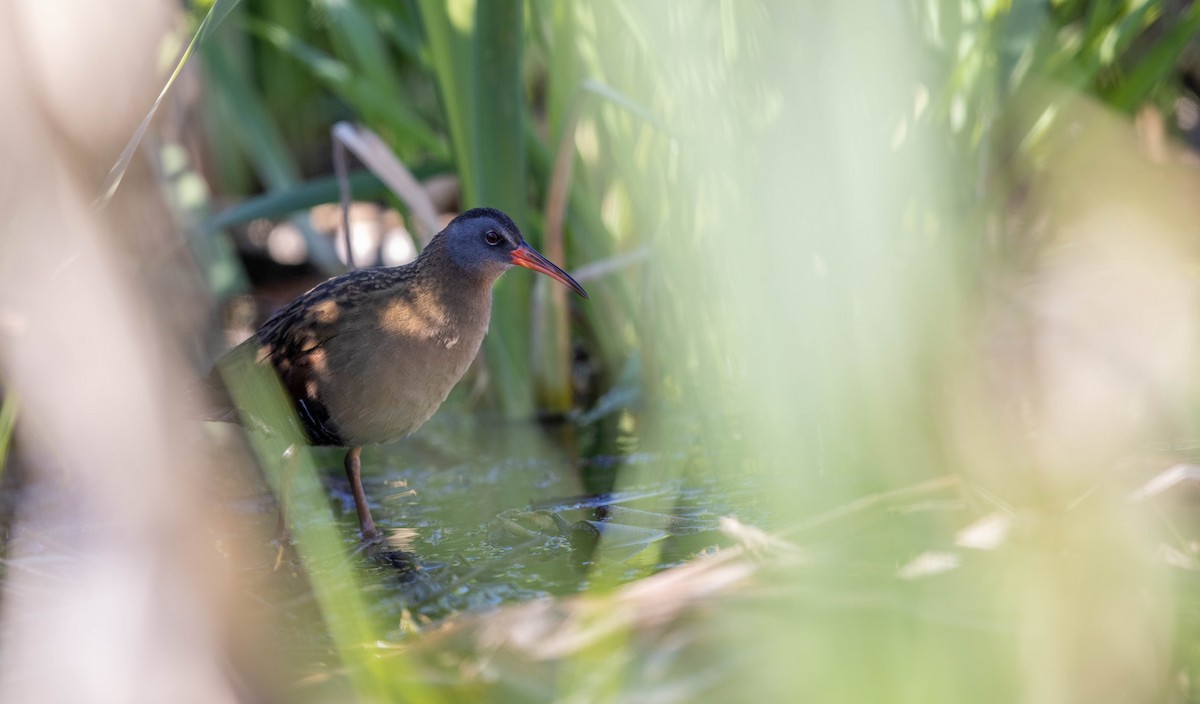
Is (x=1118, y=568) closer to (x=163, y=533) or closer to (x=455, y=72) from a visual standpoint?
(x=163, y=533)

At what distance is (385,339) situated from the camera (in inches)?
106

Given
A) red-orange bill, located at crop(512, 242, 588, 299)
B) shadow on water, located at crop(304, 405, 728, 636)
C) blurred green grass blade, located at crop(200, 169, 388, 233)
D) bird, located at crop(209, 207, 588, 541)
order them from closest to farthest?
shadow on water, located at crop(304, 405, 728, 636)
bird, located at crop(209, 207, 588, 541)
red-orange bill, located at crop(512, 242, 588, 299)
blurred green grass blade, located at crop(200, 169, 388, 233)

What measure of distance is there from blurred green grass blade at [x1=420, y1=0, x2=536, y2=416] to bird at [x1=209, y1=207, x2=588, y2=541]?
35cm

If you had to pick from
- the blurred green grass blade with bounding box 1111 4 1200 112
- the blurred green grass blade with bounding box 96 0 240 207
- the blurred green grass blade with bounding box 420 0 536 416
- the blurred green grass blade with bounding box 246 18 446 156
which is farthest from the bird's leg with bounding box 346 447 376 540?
the blurred green grass blade with bounding box 1111 4 1200 112

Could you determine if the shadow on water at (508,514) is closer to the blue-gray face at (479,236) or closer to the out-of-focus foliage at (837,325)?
the out-of-focus foliage at (837,325)

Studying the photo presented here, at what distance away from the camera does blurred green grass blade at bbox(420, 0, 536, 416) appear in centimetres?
297

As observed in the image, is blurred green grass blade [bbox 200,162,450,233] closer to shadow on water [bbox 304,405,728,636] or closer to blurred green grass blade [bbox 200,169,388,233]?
blurred green grass blade [bbox 200,169,388,233]

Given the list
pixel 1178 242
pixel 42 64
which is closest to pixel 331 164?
pixel 1178 242

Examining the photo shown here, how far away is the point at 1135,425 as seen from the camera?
2.54 meters

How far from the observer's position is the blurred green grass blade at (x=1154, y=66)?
10.2 feet

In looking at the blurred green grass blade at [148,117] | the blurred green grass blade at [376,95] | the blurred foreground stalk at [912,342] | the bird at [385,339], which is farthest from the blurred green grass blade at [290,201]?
the blurred green grass blade at [148,117]

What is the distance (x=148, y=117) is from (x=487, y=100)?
1.57 metres

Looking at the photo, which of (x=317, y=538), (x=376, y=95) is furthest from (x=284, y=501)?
(x=376, y=95)

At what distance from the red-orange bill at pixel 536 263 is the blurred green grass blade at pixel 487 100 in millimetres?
351
